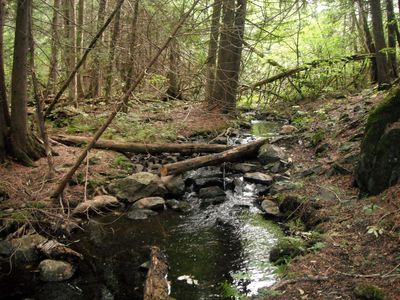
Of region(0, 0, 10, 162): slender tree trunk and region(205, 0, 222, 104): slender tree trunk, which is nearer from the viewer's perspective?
region(205, 0, 222, 104): slender tree trunk

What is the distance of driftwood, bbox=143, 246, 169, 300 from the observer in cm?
434

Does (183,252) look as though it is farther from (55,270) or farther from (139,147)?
(139,147)

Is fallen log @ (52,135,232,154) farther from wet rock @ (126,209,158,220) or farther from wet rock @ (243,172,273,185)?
wet rock @ (126,209,158,220)

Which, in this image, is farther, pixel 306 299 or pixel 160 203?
pixel 160 203

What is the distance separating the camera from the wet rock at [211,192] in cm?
807

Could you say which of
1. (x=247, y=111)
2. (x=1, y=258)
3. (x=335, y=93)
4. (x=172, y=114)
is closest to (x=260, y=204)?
(x=1, y=258)

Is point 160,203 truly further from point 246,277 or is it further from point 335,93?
point 335,93

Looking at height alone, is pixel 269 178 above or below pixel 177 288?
above

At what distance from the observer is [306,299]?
150 inches

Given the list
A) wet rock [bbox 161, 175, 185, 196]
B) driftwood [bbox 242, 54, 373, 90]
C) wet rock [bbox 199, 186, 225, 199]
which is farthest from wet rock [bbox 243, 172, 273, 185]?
driftwood [bbox 242, 54, 373, 90]

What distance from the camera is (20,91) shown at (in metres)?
7.89

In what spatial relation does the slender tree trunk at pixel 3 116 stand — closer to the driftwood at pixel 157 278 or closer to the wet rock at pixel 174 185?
the wet rock at pixel 174 185

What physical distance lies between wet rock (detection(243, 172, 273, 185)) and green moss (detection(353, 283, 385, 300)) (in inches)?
187

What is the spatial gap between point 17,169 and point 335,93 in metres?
12.1
